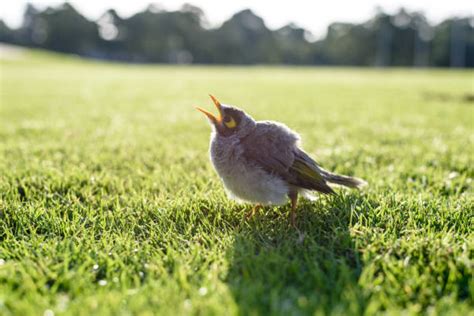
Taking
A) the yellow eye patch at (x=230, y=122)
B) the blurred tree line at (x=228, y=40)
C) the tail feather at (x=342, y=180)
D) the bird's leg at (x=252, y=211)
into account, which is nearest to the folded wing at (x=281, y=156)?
the yellow eye patch at (x=230, y=122)

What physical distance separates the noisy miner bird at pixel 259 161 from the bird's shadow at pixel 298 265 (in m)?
0.19

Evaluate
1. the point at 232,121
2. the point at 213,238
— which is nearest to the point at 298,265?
the point at 213,238

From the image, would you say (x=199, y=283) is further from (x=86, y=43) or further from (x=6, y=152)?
(x=86, y=43)

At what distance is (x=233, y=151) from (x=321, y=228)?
84cm

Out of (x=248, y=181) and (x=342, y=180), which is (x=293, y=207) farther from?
(x=342, y=180)

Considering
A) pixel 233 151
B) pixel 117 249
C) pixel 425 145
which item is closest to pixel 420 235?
pixel 233 151

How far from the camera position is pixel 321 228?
3197mm

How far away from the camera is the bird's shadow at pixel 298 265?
224cm

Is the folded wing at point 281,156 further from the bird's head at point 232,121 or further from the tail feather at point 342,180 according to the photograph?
the tail feather at point 342,180

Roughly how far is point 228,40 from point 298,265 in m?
94.8

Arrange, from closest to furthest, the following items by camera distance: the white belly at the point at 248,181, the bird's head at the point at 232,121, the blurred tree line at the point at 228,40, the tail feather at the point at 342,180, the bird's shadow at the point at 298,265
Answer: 1. the bird's shadow at the point at 298,265
2. the white belly at the point at 248,181
3. the bird's head at the point at 232,121
4. the tail feather at the point at 342,180
5. the blurred tree line at the point at 228,40

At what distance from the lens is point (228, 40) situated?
93.9 m

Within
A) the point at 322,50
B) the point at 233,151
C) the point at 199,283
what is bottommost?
the point at 199,283

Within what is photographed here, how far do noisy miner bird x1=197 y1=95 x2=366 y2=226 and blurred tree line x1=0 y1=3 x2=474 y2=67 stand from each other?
8876 centimetres
